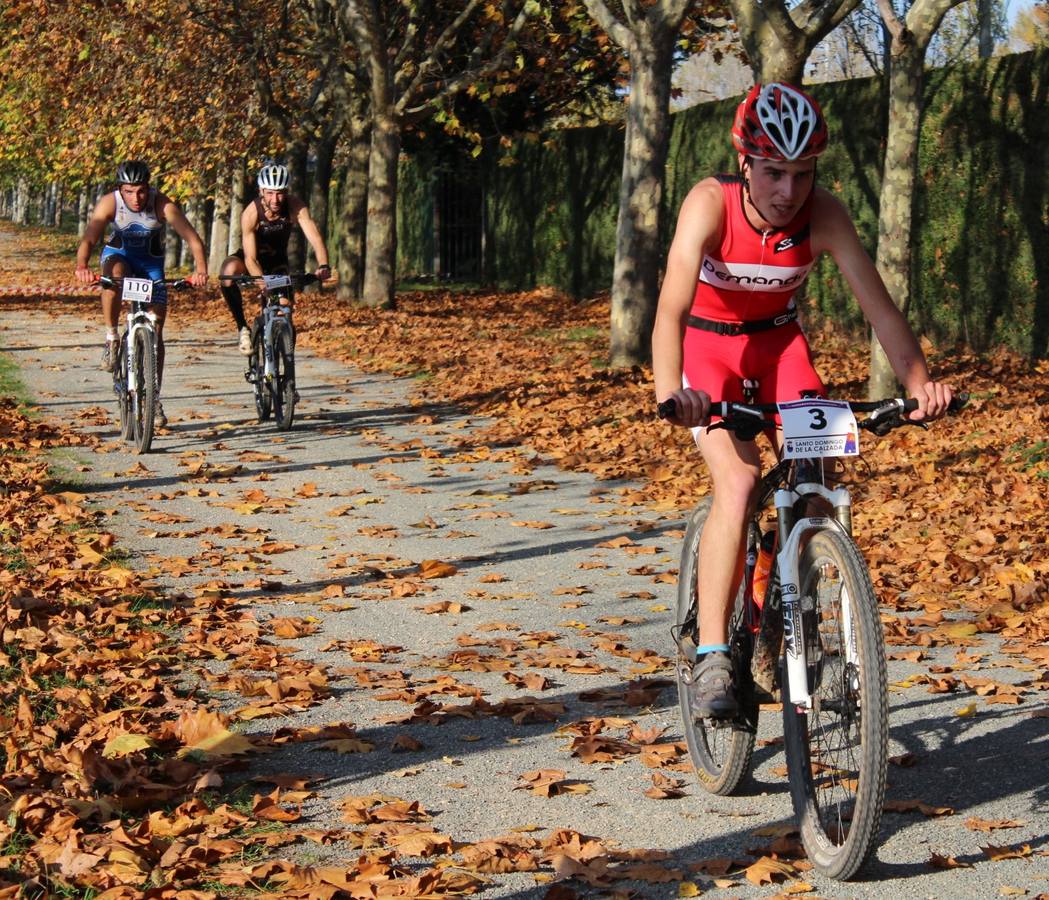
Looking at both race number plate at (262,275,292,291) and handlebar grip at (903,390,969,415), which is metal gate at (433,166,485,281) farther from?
handlebar grip at (903,390,969,415)

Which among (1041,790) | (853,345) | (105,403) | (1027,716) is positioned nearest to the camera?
(1041,790)

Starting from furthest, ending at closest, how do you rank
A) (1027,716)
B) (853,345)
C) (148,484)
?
(853,345)
(148,484)
(1027,716)

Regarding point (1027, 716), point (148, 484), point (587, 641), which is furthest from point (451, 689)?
point (148, 484)

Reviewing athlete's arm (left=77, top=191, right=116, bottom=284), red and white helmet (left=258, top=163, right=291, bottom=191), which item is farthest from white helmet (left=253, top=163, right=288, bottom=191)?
athlete's arm (left=77, top=191, right=116, bottom=284)

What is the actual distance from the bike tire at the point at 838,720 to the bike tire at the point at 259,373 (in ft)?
32.9

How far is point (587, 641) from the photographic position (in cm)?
717

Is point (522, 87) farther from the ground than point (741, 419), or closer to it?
farther from the ground

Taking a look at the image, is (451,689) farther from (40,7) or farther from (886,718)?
(40,7)

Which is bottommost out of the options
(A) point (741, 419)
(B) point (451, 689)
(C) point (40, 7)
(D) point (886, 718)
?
(B) point (451, 689)

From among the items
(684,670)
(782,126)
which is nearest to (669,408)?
(782,126)

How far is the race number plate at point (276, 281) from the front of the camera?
44.3 ft

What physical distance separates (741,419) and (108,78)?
1152 inches

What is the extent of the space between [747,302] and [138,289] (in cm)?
842

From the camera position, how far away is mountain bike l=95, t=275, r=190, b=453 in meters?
12.4
